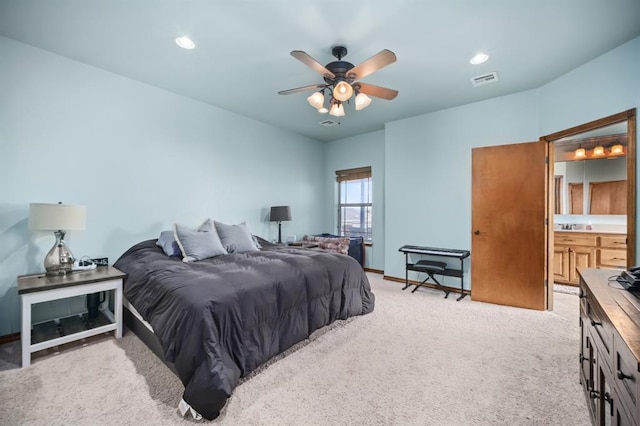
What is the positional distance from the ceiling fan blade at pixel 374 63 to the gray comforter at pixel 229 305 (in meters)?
1.79

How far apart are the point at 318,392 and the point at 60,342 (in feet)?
7.16

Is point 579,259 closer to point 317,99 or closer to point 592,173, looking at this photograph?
point 592,173

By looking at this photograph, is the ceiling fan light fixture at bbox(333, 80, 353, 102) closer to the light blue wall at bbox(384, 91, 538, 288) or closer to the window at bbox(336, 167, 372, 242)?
the light blue wall at bbox(384, 91, 538, 288)

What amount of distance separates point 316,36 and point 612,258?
208 inches

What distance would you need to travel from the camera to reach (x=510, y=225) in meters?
3.57

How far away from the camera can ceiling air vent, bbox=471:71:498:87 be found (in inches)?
124

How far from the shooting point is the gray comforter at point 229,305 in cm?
168

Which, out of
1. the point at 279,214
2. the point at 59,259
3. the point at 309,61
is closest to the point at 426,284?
the point at 279,214

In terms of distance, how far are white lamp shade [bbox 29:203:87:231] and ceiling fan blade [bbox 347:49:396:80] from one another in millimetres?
2797

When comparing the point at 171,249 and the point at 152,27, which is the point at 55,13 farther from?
the point at 171,249

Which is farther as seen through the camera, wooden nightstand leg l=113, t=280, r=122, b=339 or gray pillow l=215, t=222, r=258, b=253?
gray pillow l=215, t=222, r=258, b=253

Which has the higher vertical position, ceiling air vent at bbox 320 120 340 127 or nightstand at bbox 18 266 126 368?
ceiling air vent at bbox 320 120 340 127

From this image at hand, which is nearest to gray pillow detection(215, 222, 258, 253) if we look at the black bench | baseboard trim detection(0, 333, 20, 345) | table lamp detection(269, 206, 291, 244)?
table lamp detection(269, 206, 291, 244)

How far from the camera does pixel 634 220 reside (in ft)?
7.68
